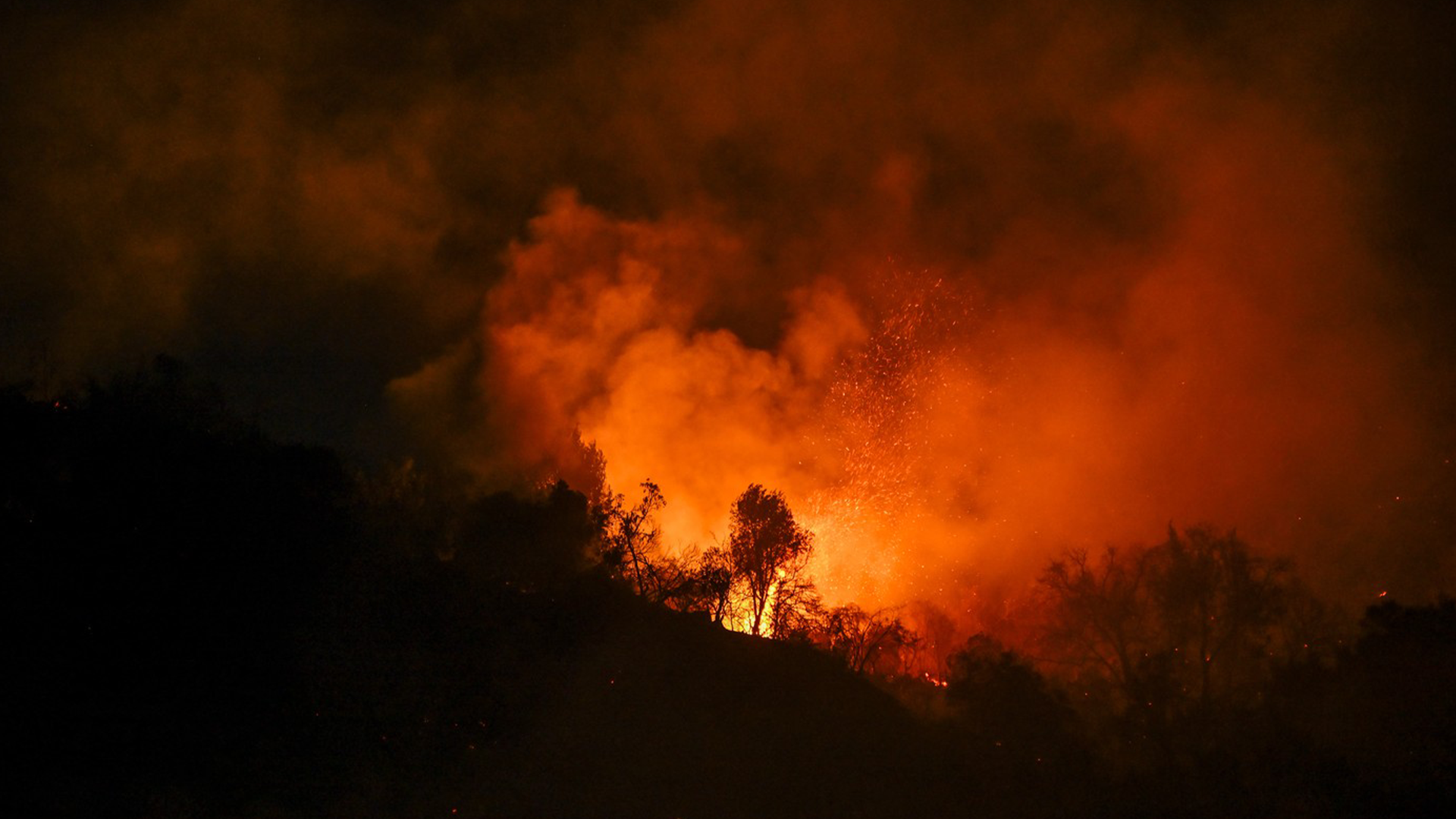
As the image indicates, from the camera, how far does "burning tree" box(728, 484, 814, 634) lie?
41250 millimetres

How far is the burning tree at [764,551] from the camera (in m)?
41.2

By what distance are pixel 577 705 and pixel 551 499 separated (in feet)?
33.9

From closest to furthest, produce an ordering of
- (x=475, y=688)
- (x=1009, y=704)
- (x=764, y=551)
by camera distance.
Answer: (x=475, y=688) → (x=1009, y=704) → (x=764, y=551)

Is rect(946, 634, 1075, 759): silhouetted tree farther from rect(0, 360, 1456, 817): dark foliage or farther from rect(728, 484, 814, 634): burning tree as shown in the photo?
rect(728, 484, 814, 634): burning tree

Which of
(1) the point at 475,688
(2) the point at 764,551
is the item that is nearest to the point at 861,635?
(2) the point at 764,551

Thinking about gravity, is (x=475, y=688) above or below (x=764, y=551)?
below

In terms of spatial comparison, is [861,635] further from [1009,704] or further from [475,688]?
[475,688]

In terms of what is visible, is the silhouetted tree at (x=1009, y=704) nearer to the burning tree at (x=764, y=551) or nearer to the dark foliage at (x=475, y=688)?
the dark foliage at (x=475, y=688)

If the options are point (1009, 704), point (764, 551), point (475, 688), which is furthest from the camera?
point (764, 551)

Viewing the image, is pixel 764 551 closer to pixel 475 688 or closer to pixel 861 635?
pixel 861 635

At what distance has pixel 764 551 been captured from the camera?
41500 mm

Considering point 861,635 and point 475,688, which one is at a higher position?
point 861,635

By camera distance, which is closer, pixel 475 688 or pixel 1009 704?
pixel 475 688

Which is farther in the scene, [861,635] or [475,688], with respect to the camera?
[861,635]
